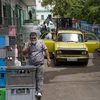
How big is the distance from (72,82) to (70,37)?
5034 mm

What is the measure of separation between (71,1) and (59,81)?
37.7 metres

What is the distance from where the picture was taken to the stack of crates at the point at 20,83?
20.0 ft

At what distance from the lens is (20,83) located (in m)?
6.18

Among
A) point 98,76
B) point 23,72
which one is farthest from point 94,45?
point 23,72

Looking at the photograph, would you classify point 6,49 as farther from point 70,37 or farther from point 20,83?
point 70,37

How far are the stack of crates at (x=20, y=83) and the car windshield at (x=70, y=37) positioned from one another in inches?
361

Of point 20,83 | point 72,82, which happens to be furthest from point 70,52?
point 20,83

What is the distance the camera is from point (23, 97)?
612 centimetres

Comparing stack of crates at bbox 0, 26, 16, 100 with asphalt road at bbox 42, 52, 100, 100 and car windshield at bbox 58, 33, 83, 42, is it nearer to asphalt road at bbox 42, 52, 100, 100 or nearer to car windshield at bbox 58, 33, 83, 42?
asphalt road at bbox 42, 52, 100, 100

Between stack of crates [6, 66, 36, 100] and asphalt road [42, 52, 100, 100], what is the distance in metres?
2.29

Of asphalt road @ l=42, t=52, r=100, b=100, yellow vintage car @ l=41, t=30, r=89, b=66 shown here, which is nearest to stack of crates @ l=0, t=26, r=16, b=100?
asphalt road @ l=42, t=52, r=100, b=100

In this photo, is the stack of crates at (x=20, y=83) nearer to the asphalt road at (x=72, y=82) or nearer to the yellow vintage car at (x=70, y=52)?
the asphalt road at (x=72, y=82)

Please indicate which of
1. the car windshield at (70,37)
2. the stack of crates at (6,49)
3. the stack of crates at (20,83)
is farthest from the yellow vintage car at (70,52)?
the stack of crates at (20,83)

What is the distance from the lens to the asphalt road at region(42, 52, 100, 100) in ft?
28.4
